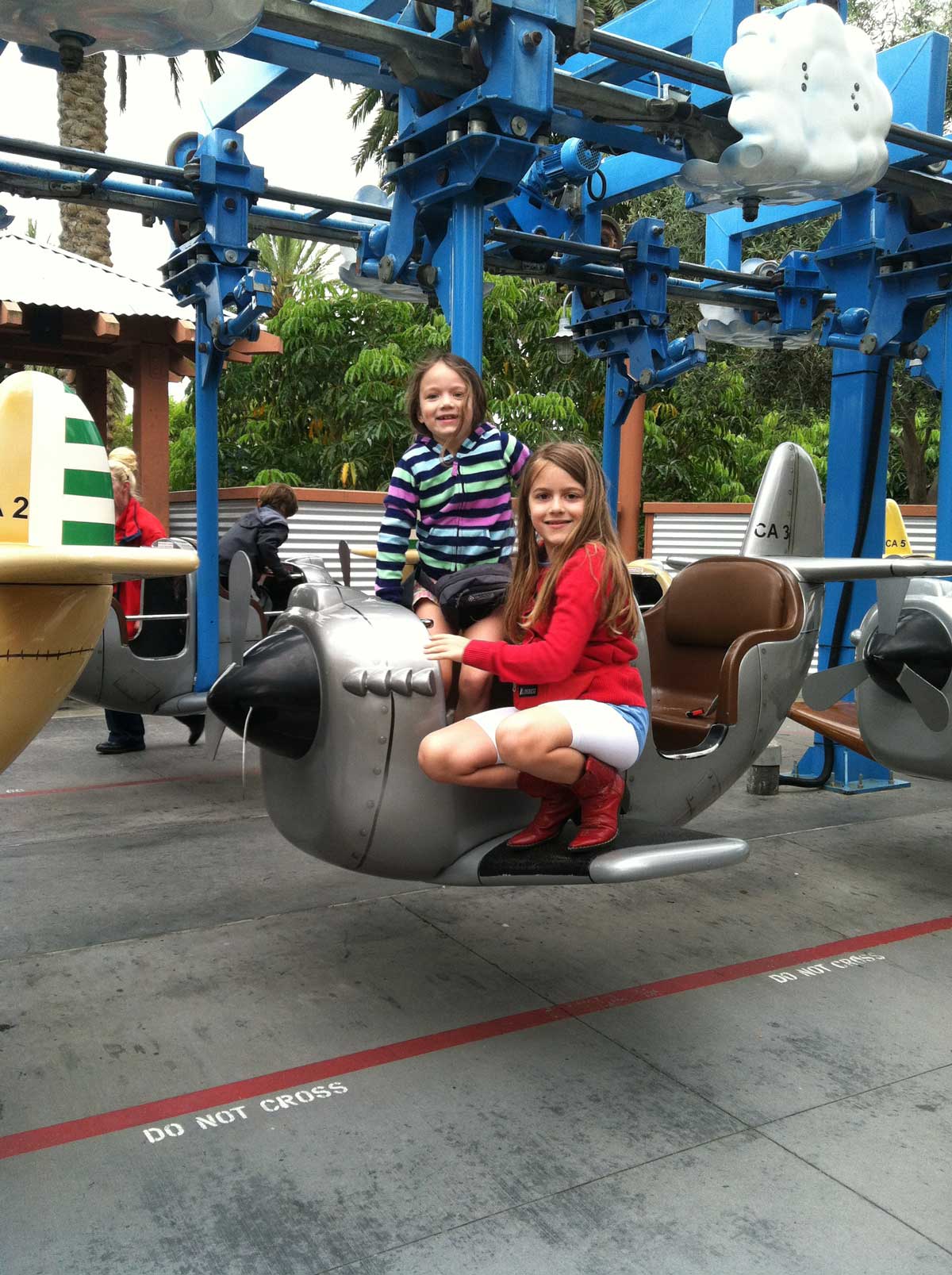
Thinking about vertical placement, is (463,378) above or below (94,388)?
below

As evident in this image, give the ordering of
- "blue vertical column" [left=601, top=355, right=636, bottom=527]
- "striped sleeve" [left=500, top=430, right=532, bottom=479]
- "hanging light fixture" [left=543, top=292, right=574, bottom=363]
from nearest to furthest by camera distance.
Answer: "striped sleeve" [left=500, top=430, right=532, bottom=479], "blue vertical column" [left=601, top=355, right=636, bottom=527], "hanging light fixture" [left=543, top=292, right=574, bottom=363]

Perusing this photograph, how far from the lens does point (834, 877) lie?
15.8ft

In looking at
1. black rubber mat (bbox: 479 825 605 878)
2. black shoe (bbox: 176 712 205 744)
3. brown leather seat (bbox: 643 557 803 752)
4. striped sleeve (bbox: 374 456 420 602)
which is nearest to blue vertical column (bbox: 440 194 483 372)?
striped sleeve (bbox: 374 456 420 602)

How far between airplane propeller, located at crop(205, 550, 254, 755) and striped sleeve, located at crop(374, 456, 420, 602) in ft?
1.30

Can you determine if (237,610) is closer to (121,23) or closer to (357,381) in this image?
(121,23)

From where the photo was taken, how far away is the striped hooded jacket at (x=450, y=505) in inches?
132

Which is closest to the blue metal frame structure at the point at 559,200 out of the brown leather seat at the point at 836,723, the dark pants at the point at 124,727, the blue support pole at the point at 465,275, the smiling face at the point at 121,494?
the blue support pole at the point at 465,275

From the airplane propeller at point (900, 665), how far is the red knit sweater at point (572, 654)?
5.12 feet

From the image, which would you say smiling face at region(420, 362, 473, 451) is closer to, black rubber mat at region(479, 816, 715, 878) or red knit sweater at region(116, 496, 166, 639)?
black rubber mat at region(479, 816, 715, 878)

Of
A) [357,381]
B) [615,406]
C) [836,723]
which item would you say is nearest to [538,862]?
[836,723]

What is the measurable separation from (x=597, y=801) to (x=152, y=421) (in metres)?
9.11

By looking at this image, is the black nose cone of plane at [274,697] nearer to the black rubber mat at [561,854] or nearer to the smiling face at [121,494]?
the black rubber mat at [561,854]

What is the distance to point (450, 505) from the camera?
3.38 metres

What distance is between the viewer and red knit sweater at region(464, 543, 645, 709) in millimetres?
2859
